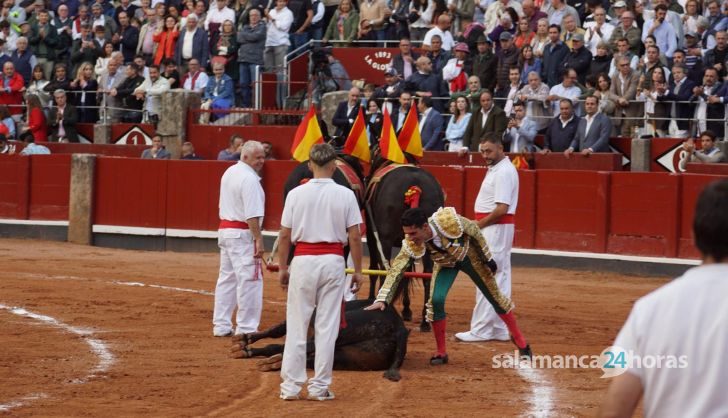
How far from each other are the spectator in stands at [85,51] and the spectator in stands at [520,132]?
943 centimetres

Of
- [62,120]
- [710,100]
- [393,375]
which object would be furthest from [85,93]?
[393,375]

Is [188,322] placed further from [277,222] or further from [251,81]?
[251,81]

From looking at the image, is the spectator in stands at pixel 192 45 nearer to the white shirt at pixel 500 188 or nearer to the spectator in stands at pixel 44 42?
the spectator in stands at pixel 44 42

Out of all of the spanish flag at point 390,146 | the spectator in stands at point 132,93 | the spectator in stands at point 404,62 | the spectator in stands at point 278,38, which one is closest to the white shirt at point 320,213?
the spanish flag at point 390,146

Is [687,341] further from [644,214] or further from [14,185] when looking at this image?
[14,185]

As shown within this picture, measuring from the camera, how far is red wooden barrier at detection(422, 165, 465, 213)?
17531 millimetres

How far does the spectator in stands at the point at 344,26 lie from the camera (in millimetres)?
21953

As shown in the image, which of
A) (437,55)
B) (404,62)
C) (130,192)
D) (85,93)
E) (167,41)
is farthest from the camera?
(85,93)

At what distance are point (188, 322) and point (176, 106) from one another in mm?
10290

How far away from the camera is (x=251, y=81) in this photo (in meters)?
22.2

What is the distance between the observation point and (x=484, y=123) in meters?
17.4

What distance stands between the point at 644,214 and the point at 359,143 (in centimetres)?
520

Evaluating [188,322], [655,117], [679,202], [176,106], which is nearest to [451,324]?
[188,322]

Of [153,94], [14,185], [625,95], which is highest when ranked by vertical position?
[153,94]
